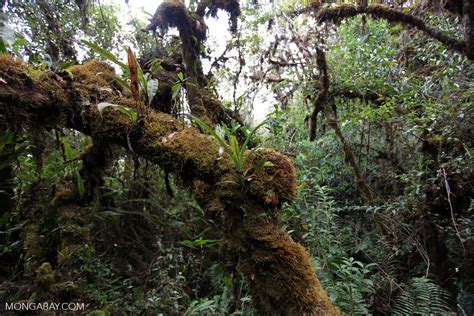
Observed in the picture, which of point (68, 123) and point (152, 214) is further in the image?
point (152, 214)

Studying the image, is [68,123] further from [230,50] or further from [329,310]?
[230,50]

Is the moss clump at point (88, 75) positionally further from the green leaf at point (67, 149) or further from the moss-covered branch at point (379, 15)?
the moss-covered branch at point (379, 15)

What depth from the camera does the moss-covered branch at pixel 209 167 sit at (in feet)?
4.38

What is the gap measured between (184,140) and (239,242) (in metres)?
0.72

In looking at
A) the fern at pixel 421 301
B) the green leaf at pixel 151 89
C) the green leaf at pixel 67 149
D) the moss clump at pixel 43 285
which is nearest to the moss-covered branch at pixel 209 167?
the green leaf at pixel 151 89

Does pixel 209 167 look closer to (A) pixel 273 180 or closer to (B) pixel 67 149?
(A) pixel 273 180

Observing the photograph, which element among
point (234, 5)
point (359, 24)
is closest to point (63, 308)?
point (234, 5)

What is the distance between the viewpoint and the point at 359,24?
455 cm

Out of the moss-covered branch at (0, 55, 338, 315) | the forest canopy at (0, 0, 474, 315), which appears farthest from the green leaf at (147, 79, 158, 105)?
the moss-covered branch at (0, 55, 338, 315)

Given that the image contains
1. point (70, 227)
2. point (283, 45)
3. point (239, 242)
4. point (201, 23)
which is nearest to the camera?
point (239, 242)

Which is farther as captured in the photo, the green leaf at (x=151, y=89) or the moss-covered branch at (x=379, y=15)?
the moss-covered branch at (x=379, y=15)

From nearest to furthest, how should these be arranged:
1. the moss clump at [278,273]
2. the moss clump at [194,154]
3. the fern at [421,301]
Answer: the moss clump at [278,273]
the moss clump at [194,154]
the fern at [421,301]

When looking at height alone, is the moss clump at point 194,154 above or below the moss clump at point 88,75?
below

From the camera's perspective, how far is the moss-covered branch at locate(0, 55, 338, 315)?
133 cm
